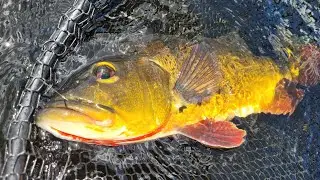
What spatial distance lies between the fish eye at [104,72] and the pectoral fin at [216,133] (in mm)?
695

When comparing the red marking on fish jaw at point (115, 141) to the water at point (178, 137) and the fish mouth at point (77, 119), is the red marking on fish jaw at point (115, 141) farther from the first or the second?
the water at point (178, 137)

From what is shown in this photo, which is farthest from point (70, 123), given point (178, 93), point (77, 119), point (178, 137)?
point (178, 137)

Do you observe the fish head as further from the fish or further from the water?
the water

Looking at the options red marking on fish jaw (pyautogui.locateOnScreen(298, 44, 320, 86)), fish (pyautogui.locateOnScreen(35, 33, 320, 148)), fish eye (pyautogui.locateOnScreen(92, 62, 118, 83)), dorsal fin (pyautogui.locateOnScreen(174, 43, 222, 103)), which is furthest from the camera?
red marking on fish jaw (pyautogui.locateOnScreen(298, 44, 320, 86))

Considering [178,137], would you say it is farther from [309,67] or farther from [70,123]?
[309,67]

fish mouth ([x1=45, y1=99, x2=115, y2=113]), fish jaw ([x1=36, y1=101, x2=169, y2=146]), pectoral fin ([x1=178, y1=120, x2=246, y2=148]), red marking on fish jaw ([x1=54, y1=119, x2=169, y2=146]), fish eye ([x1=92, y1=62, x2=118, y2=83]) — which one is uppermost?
fish eye ([x1=92, y1=62, x2=118, y2=83])

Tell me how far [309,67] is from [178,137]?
1.54 meters

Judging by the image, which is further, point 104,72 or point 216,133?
point 216,133

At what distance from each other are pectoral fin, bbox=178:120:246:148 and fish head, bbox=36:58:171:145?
283 mm

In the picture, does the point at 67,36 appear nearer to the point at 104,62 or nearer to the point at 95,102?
the point at 104,62

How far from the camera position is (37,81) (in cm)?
288

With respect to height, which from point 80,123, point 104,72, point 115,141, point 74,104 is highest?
point 104,72

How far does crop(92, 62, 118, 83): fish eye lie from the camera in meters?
3.05

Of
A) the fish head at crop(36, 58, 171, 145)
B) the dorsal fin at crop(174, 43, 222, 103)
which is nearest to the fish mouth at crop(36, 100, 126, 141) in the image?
the fish head at crop(36, 58, 171, 145)
